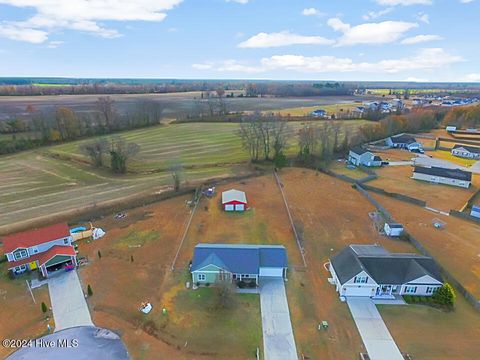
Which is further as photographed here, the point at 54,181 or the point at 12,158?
the point at 12,158

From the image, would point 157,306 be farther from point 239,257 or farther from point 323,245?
point 323,245

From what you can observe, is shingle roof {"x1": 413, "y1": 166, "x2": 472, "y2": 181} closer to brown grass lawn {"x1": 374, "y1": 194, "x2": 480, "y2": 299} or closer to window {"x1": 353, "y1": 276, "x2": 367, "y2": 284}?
brown grass lawn {"x1": 374, "y1": 194, "x2": 480, "y2": 299}

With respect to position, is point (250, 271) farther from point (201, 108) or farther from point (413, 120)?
point (201, 108)

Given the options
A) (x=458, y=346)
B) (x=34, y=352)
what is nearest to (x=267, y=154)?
(x=458, y=346)

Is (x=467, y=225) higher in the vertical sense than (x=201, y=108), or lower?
lower

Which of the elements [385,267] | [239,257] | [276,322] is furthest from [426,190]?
[276,322]

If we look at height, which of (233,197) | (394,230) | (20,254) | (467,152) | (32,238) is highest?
(32,238)

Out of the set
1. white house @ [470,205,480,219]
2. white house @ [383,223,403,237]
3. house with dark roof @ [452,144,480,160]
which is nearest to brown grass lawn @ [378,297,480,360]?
white house @ [383,223,403,237]
